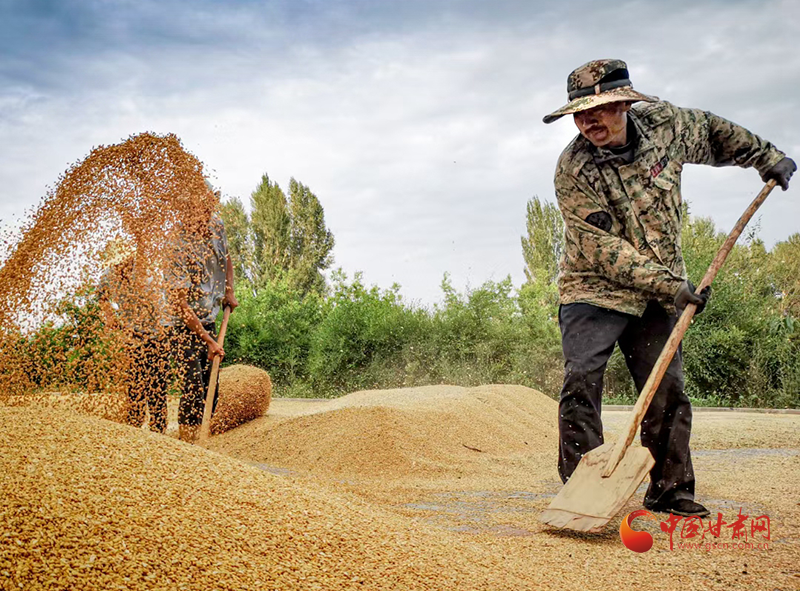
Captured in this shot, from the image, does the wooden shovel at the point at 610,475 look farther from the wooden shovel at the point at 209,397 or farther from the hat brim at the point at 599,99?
the wooden shovel at the point at 209,397

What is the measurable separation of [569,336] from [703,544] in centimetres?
99

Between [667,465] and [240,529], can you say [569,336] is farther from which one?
[240,529]

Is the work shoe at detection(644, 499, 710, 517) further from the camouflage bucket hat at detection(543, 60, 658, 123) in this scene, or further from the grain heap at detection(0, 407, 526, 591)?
the camouflage bucket hat at detection(543, 60, 658, 123)

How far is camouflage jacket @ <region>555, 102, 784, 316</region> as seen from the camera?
Answer: 3062mm

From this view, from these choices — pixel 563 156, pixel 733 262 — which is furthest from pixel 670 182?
pixel 733 262

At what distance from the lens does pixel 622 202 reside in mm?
3150

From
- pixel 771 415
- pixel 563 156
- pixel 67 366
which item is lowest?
pixel 771 415

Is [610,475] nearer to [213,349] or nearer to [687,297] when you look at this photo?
[687,297]

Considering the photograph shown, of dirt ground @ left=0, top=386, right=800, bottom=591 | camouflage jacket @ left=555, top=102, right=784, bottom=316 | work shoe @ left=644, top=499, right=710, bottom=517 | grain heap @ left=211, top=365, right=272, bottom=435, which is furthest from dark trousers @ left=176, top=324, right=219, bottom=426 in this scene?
work shoe @ left=644, top=499, right=710, bottom=517

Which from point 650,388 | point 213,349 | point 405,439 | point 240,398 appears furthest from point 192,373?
point 650,388

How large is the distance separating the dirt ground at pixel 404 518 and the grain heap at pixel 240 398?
71.6 inches

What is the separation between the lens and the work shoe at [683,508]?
302 cm

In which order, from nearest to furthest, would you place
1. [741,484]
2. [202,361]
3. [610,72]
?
[610,72] < [741,484] < [202,361]

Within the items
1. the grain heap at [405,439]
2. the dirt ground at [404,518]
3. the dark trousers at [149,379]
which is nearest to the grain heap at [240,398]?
the grain heap at [405,439]
